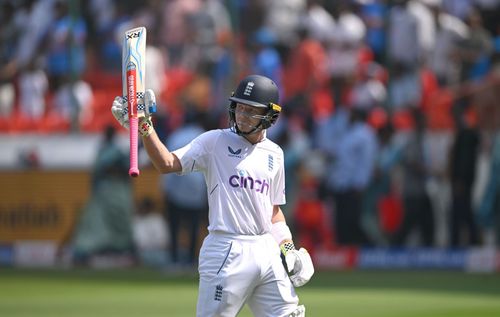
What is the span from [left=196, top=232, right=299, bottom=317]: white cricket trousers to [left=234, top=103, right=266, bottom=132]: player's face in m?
0.72

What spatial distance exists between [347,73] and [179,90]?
3438mm

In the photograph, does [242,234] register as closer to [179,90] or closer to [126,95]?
[126,95]

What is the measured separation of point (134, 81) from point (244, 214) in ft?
3.67

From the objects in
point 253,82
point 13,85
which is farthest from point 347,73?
point 253,82

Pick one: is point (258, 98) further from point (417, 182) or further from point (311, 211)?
point (311, 211)

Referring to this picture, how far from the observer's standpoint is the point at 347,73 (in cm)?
1961

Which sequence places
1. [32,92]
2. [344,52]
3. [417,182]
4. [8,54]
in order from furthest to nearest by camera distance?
[8,54] < [32,92] < [344,52] < [417,182]

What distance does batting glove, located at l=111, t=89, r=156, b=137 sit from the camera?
7109 mm

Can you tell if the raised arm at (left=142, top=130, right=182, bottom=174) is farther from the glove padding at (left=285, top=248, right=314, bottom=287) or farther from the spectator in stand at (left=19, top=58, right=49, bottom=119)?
the spectator in stand at (left=19, top=58, right=49, bottom=119)

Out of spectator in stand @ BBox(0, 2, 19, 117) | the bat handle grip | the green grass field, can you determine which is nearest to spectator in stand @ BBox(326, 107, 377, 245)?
the green grass field

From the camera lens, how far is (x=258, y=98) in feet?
25.1

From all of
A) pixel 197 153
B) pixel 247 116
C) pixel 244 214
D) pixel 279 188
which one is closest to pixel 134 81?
pixel 197 153

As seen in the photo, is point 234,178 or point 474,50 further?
point 474,50

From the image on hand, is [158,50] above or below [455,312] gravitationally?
above
